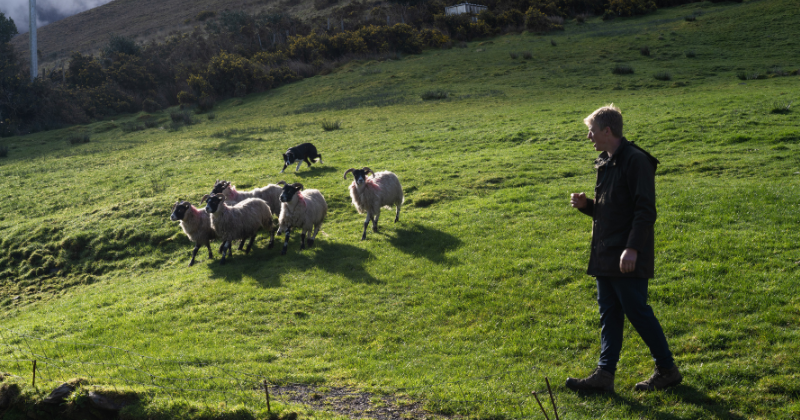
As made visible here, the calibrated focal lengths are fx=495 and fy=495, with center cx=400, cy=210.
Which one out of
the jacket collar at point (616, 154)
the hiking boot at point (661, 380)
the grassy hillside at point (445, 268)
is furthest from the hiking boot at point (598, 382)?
the jacket collar at point (616, 154)

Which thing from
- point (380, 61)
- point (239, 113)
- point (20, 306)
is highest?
point (380, 61)

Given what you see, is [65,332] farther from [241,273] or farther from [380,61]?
[380,61]

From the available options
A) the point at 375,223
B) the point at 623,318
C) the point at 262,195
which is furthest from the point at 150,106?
the point at 623,318

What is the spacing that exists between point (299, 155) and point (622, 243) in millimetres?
17304

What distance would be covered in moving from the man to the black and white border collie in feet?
53.9

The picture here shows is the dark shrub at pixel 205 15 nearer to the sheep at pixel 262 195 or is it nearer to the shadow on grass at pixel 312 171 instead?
the shadow on grass at pixel 312 171

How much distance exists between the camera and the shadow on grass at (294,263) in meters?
11.3

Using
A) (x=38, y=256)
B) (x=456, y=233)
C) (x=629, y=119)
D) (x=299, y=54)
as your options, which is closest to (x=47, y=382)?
(x=456, y=233)

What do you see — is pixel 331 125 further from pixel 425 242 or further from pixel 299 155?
pixel 425 242

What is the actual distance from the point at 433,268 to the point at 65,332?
7396mm

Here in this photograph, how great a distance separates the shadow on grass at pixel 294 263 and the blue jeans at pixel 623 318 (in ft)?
18.6

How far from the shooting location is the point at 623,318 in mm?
5289

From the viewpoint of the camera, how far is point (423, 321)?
8508 mm

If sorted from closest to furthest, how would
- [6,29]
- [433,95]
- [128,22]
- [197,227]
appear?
[197,227] → [433,95] → [6,29] → [128,22]
